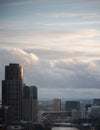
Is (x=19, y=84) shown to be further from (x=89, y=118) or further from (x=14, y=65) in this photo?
(x=89, y=118)

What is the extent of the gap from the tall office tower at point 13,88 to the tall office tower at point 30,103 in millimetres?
60

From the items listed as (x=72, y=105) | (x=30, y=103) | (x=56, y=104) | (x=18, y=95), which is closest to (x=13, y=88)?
(x=18, y=95)

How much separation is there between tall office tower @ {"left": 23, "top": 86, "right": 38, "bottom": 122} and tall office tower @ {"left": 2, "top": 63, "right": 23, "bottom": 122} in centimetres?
6

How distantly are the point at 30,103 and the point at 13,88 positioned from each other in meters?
0.27

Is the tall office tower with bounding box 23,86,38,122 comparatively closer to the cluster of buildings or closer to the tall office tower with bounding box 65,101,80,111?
the cluster of buildings

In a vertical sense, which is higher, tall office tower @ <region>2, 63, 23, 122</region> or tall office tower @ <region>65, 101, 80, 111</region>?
tall office tower @ <region>2, 63, 23, 122</region>

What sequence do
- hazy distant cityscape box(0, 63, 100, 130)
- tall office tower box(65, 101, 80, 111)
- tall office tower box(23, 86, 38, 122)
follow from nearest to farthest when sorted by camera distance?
hazy distant cityscape box(0, 63, 100, 130) < tall office tower box(65, 101, 80, 111) < tall office tower box(23, 86, 38, 122)

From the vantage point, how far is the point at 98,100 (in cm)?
353

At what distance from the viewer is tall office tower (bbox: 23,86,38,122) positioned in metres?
3.64

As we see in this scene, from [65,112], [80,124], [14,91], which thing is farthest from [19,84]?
[80,124]

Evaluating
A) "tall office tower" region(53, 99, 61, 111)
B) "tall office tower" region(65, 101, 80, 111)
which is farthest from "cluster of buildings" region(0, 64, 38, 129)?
"tall office tower" region(65, 101, 80, 111)

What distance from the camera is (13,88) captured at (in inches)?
148

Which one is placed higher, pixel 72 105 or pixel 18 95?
pixel 18 95

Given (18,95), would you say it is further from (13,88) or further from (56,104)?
(56,104)
